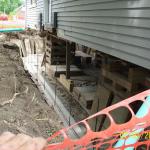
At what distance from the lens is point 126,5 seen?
511cm

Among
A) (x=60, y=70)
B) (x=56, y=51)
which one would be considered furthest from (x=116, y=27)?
(x=56, y=51)

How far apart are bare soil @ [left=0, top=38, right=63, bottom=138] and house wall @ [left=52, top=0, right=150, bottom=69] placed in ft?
7.09

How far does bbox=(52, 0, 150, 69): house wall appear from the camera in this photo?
4.55 metres

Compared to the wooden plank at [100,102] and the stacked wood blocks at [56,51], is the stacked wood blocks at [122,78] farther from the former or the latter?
the stacked wood blocks at [56,51]

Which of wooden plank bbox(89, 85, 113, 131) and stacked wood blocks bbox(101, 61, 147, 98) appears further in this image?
wooden plank bbox(89, 85, 113, 131)

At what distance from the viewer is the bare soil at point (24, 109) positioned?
7332 millimetres

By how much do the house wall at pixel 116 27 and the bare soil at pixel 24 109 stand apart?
2.16 m

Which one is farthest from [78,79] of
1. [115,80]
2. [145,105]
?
[145,105]

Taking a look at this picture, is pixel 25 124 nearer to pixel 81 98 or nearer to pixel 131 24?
pixel 81 98

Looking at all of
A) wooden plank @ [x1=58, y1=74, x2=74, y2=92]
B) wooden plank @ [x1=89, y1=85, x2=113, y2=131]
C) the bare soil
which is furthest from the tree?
wooden plank @ [x1=89, y1=85, x2=113, y2=131]

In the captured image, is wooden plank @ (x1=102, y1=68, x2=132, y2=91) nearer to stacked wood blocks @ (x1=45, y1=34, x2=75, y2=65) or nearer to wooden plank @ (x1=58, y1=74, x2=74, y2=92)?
wooden plank @ (x1=58, y1=74, x2=74, y2=92)

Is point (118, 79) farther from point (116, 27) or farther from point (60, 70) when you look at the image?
point (60, 70)

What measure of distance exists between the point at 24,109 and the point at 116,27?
4310 millimetres

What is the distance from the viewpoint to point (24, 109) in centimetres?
878
